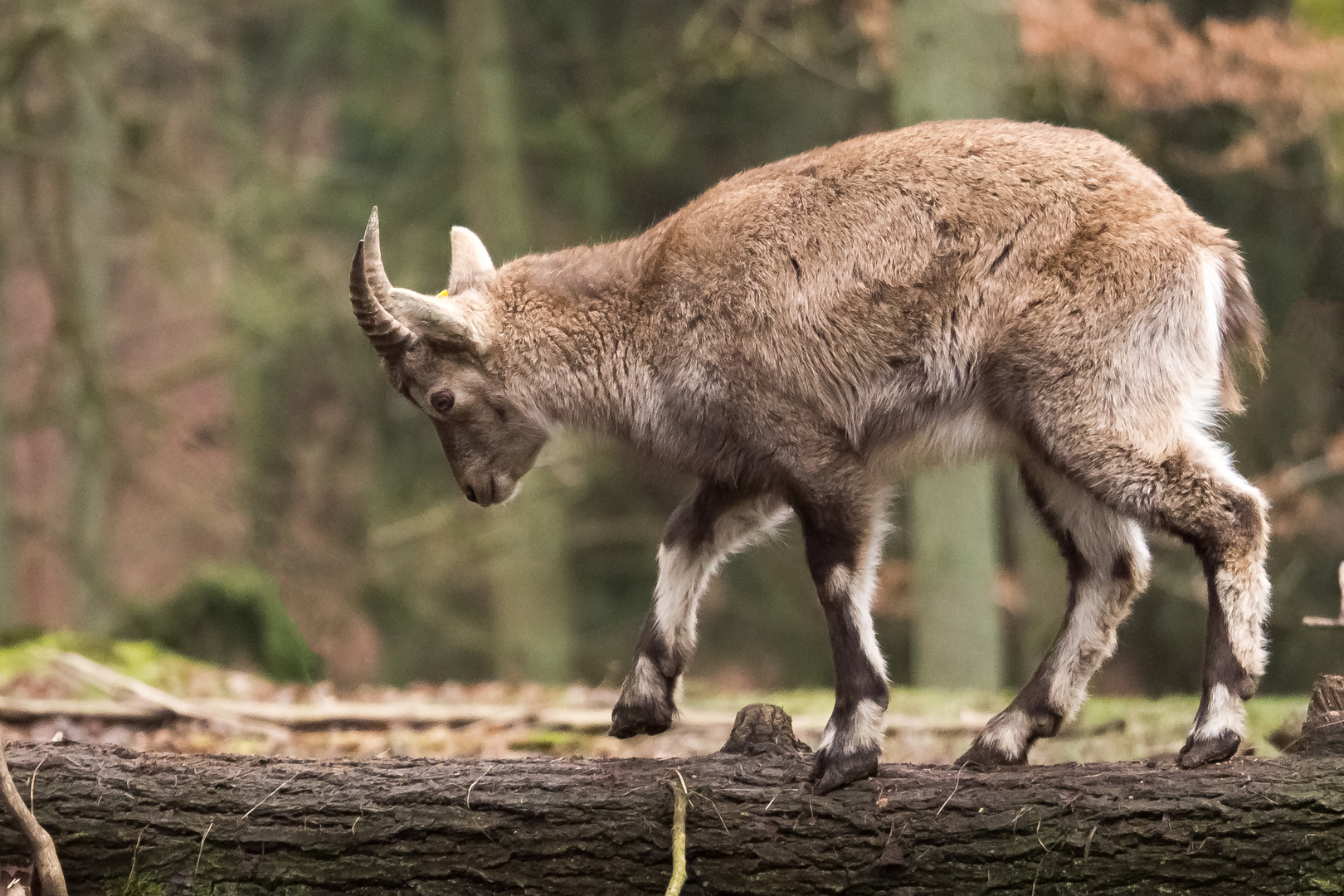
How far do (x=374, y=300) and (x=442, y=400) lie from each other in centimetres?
59

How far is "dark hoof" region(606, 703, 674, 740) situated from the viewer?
559cm

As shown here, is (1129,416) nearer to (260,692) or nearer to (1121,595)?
(1121,595)

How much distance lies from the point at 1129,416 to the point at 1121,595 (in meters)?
0.98

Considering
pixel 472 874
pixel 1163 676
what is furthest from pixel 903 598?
pixel 472 874

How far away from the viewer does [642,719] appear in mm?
5582

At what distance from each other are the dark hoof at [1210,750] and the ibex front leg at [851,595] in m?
1.06

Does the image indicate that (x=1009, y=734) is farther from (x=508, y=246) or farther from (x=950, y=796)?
(x=508, y=246)

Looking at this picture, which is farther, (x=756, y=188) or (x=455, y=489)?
(x=455, y=489)

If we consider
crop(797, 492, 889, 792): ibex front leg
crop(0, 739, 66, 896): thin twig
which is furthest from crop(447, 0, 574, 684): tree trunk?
crop(0, 739, 66, 896): thin twig

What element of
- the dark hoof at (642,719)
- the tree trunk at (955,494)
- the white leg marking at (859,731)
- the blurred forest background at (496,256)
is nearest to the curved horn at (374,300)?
the dark hoof at (642,719)

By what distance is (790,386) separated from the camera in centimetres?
525

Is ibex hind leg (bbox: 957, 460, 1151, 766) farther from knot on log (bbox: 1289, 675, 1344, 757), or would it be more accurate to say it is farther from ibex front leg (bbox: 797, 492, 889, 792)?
knot on log (bbox: 1289, 675, 1344, 757)

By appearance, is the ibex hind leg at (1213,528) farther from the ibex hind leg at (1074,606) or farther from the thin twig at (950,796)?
the thin twig at (950,796)

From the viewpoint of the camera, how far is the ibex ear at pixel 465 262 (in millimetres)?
6074
